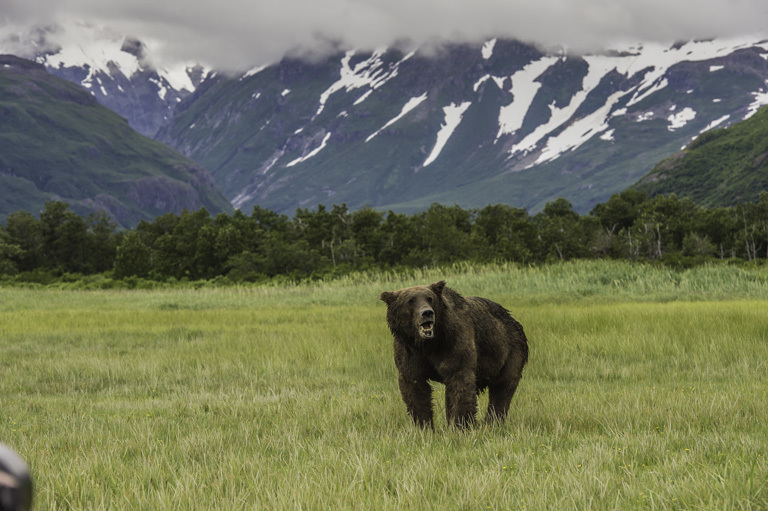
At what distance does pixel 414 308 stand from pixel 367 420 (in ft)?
6.48

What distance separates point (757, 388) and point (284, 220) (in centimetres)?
6125

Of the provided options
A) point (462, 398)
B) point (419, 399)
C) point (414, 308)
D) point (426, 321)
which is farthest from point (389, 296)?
point (462, 398)

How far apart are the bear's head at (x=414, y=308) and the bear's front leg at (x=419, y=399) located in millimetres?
613

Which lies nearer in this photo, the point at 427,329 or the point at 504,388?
the point at 427,329

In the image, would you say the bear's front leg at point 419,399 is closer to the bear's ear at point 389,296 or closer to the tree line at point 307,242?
the bear's ear at point 389,296

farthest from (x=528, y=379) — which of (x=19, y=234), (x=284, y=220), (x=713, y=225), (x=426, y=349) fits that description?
(x=713, y=225)

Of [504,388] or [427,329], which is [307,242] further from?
[427,329]

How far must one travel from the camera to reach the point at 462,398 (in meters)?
6.29

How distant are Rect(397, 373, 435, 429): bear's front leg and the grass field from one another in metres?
0.15

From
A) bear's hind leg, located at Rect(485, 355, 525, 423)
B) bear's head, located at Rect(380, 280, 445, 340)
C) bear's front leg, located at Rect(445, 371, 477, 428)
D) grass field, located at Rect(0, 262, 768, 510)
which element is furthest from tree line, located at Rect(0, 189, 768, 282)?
bear's head, located at Rect(380, 280, 445, 340)

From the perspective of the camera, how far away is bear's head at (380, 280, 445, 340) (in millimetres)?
5734

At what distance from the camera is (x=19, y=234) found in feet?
219

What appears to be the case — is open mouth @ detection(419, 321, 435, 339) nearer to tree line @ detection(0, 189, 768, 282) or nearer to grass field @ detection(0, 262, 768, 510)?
grass field @ detection(0, 262, 768, 510)

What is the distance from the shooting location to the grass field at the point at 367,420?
4.31 m
